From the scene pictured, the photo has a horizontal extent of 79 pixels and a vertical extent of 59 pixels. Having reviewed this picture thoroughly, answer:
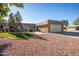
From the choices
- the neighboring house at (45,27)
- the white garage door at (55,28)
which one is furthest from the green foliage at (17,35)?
the white garage door at (55,28)

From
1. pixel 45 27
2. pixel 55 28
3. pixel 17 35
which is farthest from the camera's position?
pixel 45 27

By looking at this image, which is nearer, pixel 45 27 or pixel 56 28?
pixel 56 28

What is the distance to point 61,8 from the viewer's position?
4.69 meters

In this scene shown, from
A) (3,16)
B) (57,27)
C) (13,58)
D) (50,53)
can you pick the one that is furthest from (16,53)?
(57,27)

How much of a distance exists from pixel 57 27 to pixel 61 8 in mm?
2528

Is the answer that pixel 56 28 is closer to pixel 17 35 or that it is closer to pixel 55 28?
pixel 55 28

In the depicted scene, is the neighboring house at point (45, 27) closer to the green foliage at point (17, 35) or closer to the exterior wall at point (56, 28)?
the exterior wall at point (56, 28)

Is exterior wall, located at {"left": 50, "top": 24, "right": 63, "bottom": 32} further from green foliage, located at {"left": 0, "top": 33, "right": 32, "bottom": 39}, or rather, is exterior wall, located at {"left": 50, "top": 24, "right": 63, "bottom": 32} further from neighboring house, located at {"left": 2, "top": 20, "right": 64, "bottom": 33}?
green foliage, located at {"left": 0, "top": 33, "right": 32, "bottom": 39}

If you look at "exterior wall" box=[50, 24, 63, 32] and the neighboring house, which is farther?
"exterior wall" box=[50, 24, 63, 32]

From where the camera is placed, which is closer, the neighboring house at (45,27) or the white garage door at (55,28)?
the neighboring house at (45,27)

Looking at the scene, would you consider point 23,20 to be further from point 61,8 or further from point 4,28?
point 61,8

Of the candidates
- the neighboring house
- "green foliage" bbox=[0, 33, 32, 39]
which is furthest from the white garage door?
"green foliage" bbox=[0, 33, 32, 39]

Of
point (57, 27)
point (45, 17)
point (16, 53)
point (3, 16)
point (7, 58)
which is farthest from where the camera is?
point (57, 27)

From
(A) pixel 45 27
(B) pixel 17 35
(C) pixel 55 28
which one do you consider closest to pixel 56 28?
(C) pixel 55 28
